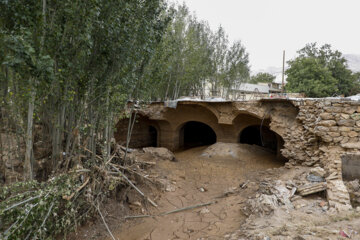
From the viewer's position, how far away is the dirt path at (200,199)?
468 cm

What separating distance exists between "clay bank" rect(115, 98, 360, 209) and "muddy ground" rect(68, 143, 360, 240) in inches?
33.2

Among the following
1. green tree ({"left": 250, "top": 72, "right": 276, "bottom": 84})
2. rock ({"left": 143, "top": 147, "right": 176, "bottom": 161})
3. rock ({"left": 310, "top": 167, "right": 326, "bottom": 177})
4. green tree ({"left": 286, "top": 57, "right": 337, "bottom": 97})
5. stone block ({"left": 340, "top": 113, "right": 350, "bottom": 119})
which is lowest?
rock ({"left": 143, "top": 147, "right": 176, "bottom": 161})

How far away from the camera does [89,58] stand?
476 cm

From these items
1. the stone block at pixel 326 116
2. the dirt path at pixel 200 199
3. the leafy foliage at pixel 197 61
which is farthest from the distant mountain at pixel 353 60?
the stone block at pixel 326 116

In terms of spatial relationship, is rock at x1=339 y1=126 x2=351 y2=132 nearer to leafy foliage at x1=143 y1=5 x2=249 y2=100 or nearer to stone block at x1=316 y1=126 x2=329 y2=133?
stone block at x1=316 y1=126 x2=329 y2=133

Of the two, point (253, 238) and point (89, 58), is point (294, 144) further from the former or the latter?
point (89, 58)

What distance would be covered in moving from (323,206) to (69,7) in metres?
6.75

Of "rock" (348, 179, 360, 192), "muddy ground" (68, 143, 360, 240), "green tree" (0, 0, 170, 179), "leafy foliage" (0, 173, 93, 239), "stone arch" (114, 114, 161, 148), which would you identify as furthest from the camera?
"stone arch" (114, 114, 161, 148)

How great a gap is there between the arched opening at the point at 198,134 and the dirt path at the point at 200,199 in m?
7.50

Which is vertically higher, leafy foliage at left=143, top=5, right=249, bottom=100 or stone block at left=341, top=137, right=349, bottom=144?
leafy foliage at left=143, top=5, right=249, bottom=100

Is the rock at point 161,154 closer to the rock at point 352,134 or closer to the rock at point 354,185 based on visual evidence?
the rock at point 354,185

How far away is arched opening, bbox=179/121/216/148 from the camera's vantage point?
18250 millimetres

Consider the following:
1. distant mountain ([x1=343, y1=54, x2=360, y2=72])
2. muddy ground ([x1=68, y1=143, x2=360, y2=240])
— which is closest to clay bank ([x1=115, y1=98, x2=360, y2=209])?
muddy ground ([x1=68, y1=143, x2=360, y2=240])

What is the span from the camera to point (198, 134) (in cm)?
1923
